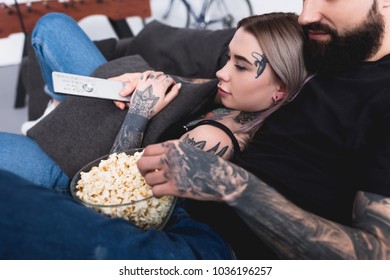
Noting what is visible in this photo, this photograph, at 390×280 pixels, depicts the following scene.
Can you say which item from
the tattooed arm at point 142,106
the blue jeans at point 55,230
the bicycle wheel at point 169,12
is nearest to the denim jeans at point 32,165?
the tattooed arm at point 142,106

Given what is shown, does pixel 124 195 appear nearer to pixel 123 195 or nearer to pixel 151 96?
pixel 123 195

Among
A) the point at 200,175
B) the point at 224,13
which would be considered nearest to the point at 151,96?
the point at 200,175

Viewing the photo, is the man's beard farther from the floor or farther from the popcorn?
the floor

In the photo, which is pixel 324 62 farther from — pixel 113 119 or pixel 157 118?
pixel 113 119

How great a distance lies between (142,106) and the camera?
3.74 ft

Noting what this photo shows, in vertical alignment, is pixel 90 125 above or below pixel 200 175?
below

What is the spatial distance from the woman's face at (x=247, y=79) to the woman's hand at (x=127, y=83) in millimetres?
309

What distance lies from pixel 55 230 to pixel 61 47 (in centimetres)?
94

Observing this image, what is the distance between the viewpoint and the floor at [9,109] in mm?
2231

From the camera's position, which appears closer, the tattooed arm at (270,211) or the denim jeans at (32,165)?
the tattooed arm at (270,211)

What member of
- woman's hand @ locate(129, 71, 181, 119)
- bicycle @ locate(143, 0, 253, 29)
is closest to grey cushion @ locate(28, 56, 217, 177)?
woman's hand @ locate(129, 71, 181, 119)

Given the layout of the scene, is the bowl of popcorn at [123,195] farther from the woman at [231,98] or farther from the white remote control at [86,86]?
the white remote control at [86,86]

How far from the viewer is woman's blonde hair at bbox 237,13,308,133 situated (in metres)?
0.99

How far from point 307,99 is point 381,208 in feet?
1.11
